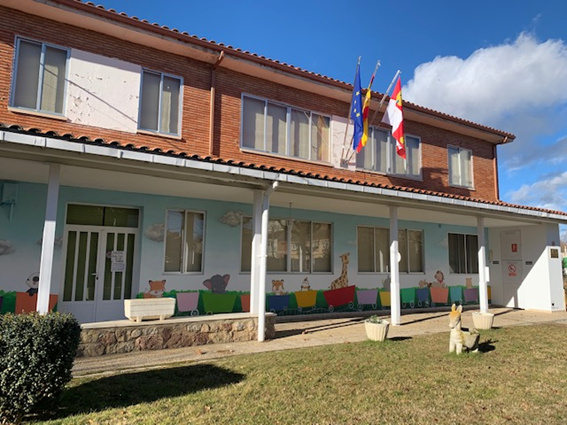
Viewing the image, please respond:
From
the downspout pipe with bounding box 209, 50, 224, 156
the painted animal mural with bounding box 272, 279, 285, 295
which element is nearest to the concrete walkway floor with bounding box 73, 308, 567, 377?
the painted animal mural with bounding box 272, 279, 285, 295

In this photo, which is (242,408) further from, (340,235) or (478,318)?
(340,235)

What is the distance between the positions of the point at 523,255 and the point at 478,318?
690 centimetres

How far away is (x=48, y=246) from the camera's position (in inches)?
267

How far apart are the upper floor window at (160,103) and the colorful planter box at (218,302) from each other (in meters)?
4.44

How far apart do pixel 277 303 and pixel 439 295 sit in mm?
7114

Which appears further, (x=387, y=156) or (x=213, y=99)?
(x=387, y=156)

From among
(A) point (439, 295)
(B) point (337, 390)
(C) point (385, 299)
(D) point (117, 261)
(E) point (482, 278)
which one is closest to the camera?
(B) point (337, 390)

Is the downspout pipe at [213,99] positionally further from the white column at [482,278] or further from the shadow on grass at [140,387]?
the white column at [482,278]

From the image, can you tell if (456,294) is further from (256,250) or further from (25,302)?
(25,302)

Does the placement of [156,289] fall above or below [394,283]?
below

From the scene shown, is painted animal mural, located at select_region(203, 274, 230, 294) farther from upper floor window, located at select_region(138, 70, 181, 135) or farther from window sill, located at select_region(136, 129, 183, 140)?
upper floor window, located at select_region(138, 70, 181, 135)

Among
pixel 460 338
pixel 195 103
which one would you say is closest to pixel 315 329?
pixel 460 338

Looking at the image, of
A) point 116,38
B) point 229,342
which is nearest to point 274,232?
point 229,342

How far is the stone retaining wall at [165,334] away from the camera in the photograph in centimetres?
723
